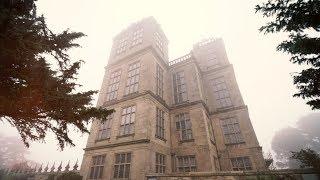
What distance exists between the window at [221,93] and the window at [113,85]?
36.7ft

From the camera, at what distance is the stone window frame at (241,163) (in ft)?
54.4

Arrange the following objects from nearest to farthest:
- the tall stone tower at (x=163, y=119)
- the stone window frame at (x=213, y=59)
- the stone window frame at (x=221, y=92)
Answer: the tall stone tower at (x=163, y=119) → the stone window frame at (x=221, y=92) → the stone window frame at (x=213, y=59)

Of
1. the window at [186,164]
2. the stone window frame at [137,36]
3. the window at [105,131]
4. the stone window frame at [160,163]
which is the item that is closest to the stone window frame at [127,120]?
the window at [105,131]

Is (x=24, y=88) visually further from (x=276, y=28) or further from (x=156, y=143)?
(x=156, y=143)

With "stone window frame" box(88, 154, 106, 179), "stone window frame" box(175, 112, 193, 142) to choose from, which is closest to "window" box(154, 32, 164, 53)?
"stone window frame" box(175, 112, 193, 142)

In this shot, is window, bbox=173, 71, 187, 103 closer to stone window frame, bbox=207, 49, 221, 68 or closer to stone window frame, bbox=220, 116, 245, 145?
stone window frame, bbox=220, 116, 245, 145

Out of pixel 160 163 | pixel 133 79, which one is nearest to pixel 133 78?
pixel 133 79

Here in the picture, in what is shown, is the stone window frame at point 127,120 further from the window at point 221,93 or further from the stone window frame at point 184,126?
the window at point 221,93

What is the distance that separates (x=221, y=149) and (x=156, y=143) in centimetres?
727

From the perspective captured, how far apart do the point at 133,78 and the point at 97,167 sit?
28.8 ft

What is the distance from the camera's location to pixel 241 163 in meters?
17.0

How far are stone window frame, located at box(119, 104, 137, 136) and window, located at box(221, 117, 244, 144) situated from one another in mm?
9473

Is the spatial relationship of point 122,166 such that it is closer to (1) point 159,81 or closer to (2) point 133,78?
(2) point 133,78

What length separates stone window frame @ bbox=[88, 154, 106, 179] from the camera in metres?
14.9
